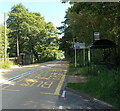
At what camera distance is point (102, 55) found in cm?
1529

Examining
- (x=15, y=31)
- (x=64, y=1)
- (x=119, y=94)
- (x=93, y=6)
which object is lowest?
(x=119, y=94)

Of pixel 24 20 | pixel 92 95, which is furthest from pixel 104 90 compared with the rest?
pixel 24 20

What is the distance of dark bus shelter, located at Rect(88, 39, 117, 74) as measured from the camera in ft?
36.7

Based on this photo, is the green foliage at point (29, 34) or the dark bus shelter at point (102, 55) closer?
the dark bus shelter at point (102, 55)

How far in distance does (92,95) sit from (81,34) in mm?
12362

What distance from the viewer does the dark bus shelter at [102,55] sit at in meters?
11.2

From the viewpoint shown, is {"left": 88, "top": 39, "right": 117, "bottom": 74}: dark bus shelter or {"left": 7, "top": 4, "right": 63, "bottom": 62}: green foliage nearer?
{"left": 88, "top": 39, "right": 117, "bottom": 74}: dark bus shelter

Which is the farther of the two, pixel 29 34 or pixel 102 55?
pixel 29 34

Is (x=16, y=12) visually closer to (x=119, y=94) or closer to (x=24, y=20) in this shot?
(x=24, y=20)

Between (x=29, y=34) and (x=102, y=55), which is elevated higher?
(x=29, y=34)

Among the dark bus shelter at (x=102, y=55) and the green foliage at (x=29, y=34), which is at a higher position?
the green foliage at (x=29, y=34)

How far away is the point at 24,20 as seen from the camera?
Answer: 37.5 m

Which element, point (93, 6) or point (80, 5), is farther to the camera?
point (80, 5)

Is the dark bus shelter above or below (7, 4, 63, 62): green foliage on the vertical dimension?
below
